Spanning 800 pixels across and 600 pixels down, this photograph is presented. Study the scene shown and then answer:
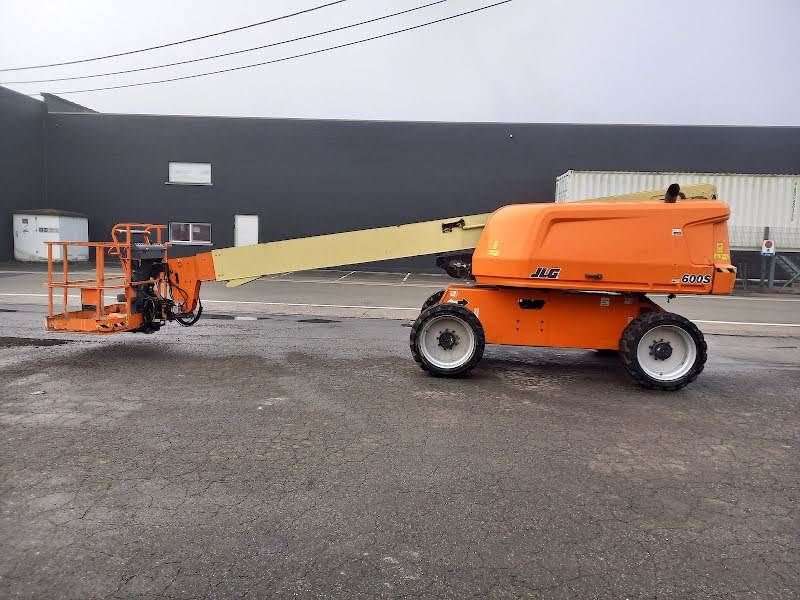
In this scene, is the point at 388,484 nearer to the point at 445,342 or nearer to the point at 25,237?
the point at 445,342

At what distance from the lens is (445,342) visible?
732 centimetres

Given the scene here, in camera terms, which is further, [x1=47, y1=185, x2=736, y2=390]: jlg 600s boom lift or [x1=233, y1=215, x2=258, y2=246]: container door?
[x1=233, y1=215, x2=258, y2=246]: container door

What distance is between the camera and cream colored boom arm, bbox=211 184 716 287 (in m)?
7.82

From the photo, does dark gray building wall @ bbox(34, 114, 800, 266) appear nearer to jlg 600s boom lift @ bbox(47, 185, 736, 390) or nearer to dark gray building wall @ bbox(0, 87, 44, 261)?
dark gray building wall @ bbox(0, 87, 44, 261)

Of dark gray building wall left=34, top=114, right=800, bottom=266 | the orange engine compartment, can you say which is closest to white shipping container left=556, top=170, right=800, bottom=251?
dark gray building wall left=34, top=114, right=800, bottom=266

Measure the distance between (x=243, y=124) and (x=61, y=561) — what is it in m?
25.4

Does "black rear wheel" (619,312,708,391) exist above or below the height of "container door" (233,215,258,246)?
below

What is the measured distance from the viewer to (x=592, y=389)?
273 inches

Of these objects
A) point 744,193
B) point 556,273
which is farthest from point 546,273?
point 744,193

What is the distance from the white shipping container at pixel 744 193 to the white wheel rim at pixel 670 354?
15703 millimetres

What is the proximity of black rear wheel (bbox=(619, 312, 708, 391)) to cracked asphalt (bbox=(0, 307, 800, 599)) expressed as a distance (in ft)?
0.76

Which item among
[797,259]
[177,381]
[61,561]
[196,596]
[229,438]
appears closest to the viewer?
[196,596]

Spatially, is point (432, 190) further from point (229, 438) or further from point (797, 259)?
point (229, 438)

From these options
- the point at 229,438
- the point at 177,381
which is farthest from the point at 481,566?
the point at 177,381
